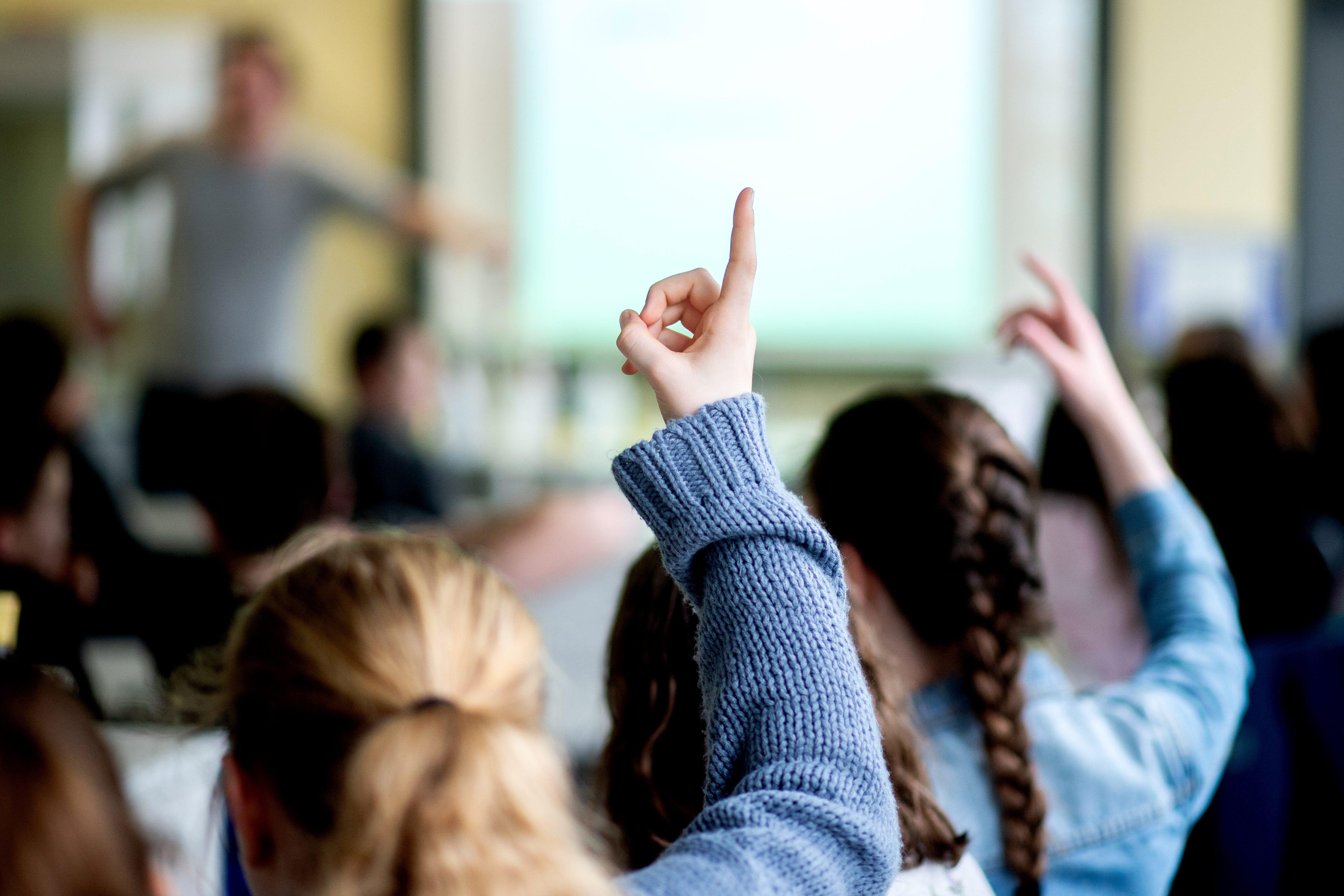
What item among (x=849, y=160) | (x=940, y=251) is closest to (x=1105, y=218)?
(x=940, y=251)

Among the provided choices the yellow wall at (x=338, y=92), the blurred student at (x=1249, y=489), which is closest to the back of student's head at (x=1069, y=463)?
the blurred student at (x=1249, y=489)

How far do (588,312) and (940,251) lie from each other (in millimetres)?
1049

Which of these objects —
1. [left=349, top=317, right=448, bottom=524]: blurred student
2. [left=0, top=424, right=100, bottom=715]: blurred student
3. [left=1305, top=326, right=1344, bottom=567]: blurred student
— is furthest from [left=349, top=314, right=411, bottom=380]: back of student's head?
[left=1305, top=326, right=1344, bottom=567]: blurred student

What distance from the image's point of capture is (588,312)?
386 centimetres

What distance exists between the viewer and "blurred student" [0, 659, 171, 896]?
1.38 feet

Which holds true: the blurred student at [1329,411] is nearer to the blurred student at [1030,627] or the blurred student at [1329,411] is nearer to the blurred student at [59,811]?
the blurred student at [1030,627]

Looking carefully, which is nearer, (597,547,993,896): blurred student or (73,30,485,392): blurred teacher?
(597,547,993,896): blurred student

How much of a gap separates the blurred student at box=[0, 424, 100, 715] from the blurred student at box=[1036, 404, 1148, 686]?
3.54 ft

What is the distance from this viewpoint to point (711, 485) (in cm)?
63

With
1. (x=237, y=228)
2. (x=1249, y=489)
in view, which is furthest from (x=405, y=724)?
(x=237, y=228)

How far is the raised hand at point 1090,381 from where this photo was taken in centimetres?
108

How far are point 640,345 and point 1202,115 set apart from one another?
11.4 ft

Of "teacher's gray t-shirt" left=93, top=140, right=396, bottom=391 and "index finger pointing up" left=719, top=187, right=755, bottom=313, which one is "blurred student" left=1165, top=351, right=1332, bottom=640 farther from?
"teacher's gray t-shirt" left=93, top=140, right=396, bottom=391

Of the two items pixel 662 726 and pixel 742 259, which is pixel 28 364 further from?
pixel 742 259
